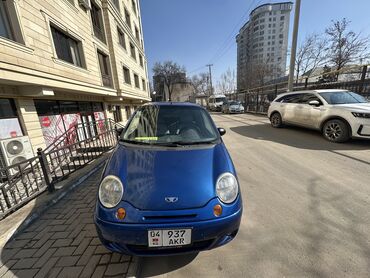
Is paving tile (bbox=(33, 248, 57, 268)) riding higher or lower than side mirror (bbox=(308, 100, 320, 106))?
lower

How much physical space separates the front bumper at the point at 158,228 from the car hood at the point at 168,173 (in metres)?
0.16

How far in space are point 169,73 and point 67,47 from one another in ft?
Result: 145

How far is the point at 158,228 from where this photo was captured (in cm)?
143

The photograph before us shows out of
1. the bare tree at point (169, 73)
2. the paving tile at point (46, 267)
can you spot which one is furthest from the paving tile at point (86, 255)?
the bare tree at point (169, 73)

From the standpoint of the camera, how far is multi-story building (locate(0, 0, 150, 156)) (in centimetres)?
461

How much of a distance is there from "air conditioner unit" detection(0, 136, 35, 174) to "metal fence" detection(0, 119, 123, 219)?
0.24 m

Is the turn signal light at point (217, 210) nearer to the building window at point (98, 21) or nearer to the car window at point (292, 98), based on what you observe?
the car window at point (292, 98)

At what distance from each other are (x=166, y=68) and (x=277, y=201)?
1988 inches

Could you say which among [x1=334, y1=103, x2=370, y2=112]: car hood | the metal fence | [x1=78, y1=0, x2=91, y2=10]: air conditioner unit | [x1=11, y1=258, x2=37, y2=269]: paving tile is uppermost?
[x1=78, y1=0, x2=91, y2=10]: air conditioner unit

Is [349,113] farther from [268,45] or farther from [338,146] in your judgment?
[268,45]

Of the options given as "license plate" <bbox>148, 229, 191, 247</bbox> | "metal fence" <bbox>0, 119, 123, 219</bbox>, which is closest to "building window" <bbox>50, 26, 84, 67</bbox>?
"metal fence" <bbox>0, 119, 123, 219</bbox>

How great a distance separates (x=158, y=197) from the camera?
153 centimetres

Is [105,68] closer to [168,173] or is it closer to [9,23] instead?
[9,23]

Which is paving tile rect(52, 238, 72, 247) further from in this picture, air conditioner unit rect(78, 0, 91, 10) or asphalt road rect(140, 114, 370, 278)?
air conditioner unit rect(78, 0, 91, 10)
